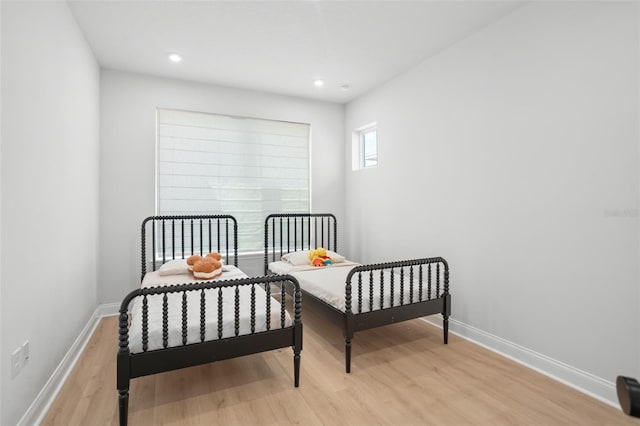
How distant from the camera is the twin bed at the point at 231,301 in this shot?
6.15 ft

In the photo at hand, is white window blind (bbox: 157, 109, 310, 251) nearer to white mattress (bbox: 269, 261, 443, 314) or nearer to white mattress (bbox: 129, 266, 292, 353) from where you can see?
white mattress (bbox: 269, 261, 443, 314)

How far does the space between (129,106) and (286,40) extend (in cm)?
201

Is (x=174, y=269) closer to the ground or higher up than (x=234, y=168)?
closer to the ground

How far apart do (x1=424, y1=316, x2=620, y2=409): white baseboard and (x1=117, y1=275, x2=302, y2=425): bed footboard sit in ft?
5.52

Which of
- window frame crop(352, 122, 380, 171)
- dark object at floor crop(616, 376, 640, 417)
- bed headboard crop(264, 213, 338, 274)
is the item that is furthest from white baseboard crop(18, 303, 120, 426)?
window frame crop(352, 122, 380, 171)

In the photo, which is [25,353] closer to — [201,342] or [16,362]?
[16,362]

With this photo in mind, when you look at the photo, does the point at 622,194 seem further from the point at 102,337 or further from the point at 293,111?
the point at 102,337

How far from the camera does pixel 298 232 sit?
4.70 meters

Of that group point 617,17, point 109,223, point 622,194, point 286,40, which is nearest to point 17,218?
point 109,223

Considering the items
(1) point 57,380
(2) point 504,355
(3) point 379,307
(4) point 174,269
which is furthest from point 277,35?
(2) point 504,355

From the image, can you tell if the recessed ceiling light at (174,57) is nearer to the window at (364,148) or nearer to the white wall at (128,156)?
the white wall at (128,156)

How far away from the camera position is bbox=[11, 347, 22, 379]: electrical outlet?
164cm

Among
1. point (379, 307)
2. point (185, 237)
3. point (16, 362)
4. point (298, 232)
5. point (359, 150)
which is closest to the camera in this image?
point (16, 362)

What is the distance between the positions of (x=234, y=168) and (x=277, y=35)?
1.84 meters
